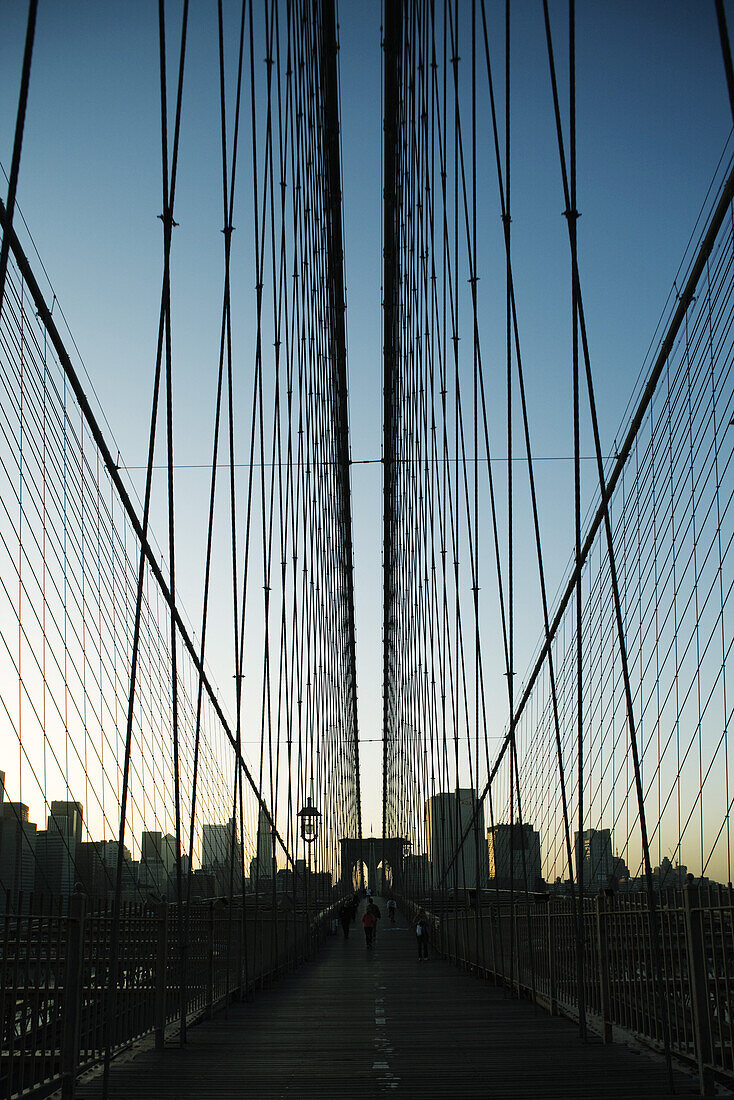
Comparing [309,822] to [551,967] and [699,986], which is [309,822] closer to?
[551,967]

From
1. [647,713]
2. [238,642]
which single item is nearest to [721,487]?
[647,713]

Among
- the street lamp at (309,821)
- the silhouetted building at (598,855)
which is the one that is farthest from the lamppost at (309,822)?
the silhouetted building at (598,855)

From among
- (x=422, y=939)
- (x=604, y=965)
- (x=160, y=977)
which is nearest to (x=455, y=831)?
(x=422, y=939)

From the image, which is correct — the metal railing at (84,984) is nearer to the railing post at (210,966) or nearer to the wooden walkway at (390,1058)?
the railing post at (210,966)

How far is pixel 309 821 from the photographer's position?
19.0 m

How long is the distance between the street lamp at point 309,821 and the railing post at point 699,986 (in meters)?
14.0

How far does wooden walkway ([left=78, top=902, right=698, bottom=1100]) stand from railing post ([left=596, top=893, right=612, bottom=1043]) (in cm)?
9

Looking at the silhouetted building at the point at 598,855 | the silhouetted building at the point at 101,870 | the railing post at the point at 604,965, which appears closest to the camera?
the railing post at the point at 604,965

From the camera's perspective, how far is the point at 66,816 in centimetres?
811

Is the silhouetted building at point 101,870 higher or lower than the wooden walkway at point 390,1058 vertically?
higher

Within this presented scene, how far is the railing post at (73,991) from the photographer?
12.2 feet

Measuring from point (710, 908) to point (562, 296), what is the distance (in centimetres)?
1354

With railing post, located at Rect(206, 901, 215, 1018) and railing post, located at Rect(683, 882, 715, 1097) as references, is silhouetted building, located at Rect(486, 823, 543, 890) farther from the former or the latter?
railing post, located at Rect(683, 882, 715, 1097)

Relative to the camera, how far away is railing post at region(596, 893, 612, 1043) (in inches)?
193
